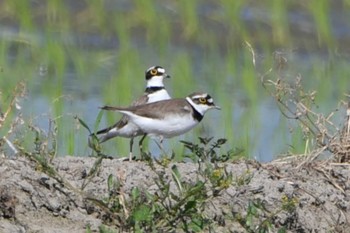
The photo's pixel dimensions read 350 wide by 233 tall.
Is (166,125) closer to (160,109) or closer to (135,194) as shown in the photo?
(160,109)

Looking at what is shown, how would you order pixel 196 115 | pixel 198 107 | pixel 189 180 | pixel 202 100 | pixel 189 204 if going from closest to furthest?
pixel 189 204
pixel 189 180
pixel 196 115
pixel 198 107
pixel 202 100

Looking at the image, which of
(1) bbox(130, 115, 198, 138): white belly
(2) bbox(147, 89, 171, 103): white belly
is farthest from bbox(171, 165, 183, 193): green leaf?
(2) bbox(147, 89, 171, 103): white belly

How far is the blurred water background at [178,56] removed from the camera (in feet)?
32.0

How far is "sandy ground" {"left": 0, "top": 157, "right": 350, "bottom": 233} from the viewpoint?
21.5 feet

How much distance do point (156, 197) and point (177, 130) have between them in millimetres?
1881

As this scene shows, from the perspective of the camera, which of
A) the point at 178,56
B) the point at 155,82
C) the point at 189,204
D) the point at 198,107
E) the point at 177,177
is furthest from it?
the point at 178,56

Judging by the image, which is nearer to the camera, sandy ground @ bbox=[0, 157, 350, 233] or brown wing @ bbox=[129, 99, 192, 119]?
sandy ground @ bbox=[0, 157, 350, 233]

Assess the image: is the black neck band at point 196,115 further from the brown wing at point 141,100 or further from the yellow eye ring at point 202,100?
the brown wing at point 141,100

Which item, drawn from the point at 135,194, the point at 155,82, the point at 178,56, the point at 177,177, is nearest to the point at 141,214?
A: the point at 135,194

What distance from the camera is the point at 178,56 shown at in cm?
1234

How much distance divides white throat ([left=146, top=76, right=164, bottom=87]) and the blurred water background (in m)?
0.28

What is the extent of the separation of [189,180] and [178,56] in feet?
17.5

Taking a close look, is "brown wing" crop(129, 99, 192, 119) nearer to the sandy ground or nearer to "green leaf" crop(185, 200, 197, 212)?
the sandy ground

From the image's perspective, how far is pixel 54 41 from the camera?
11.9 metres
